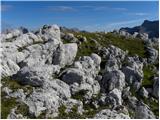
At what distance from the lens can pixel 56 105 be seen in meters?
38.8

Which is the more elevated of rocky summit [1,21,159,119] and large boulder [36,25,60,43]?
large boulder [36,25,60,43]

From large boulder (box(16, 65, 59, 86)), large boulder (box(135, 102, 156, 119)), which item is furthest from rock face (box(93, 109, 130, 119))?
large boulder (box(16, 65, 59, 86))

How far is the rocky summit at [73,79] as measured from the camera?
38.2 m

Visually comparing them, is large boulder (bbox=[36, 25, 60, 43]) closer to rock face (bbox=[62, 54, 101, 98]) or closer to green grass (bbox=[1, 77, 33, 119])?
rock face (bbox=[62, 54, 101, 98])

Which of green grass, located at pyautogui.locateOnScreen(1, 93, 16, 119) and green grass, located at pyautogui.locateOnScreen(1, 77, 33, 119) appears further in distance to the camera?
green grass, located at pyautogui.locateOnScreen(1, 77, 33, 119)

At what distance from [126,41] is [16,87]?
41.9 m

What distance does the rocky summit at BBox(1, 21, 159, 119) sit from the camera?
38250 millimetres

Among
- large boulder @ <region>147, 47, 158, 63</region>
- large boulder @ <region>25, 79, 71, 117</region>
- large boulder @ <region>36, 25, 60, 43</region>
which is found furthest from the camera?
large boulder @ <region>147, 47, 158, 63</region>

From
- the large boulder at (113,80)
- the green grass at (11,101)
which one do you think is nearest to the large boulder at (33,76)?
the green grass at (11,101)

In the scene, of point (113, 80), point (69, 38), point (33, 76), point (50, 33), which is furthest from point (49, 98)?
point (69, 38)

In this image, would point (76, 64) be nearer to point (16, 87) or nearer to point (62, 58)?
point (62, 58)

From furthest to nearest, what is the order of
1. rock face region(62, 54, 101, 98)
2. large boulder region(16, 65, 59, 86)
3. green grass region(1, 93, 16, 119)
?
rock face region(62, 54, 101, 98), large boulder region(16, 65, 59, 86), green grass region(1, 93, 16, 119)

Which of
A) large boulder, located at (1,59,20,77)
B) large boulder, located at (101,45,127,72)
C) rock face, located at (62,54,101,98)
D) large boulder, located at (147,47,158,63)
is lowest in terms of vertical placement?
large boulder, located at (147,47,158,63)

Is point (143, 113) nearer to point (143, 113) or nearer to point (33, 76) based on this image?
point (143, 113)
